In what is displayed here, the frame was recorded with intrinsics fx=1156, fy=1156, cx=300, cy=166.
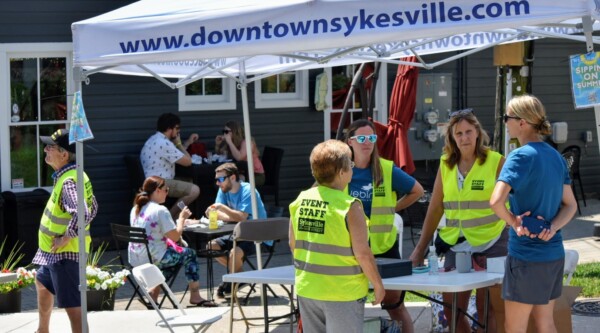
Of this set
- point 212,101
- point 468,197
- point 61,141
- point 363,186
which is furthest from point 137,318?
point 212,101

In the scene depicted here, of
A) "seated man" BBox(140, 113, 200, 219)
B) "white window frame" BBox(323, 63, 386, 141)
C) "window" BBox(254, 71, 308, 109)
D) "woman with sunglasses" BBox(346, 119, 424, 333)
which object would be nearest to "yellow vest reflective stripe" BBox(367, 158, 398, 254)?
"woman with sunglasses" BBox(346, 119, 424, 333)

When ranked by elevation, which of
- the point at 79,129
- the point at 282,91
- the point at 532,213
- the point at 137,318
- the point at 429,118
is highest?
the point at 282,91

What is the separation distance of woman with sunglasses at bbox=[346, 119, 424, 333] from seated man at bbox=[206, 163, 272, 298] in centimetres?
357

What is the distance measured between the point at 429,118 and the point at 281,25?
10.2m

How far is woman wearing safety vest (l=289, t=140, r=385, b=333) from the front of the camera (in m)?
6.37

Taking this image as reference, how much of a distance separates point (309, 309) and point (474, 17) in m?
1.89

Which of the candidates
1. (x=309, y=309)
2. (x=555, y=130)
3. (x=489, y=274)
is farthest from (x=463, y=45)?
(x=555, y=130)

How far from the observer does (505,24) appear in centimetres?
639

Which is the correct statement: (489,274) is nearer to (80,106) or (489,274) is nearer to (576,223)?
(80,106)

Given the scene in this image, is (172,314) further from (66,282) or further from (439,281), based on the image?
(439,281)

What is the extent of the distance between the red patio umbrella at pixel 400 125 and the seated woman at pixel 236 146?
1.61 metres

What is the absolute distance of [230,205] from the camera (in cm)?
1148

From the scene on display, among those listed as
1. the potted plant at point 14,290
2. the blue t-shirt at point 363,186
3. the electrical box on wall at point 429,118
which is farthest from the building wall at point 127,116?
the blue t-shirt at point 363,186

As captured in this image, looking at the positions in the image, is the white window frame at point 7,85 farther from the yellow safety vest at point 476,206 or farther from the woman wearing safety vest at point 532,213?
the woman wearing safety vest at point 532,213
